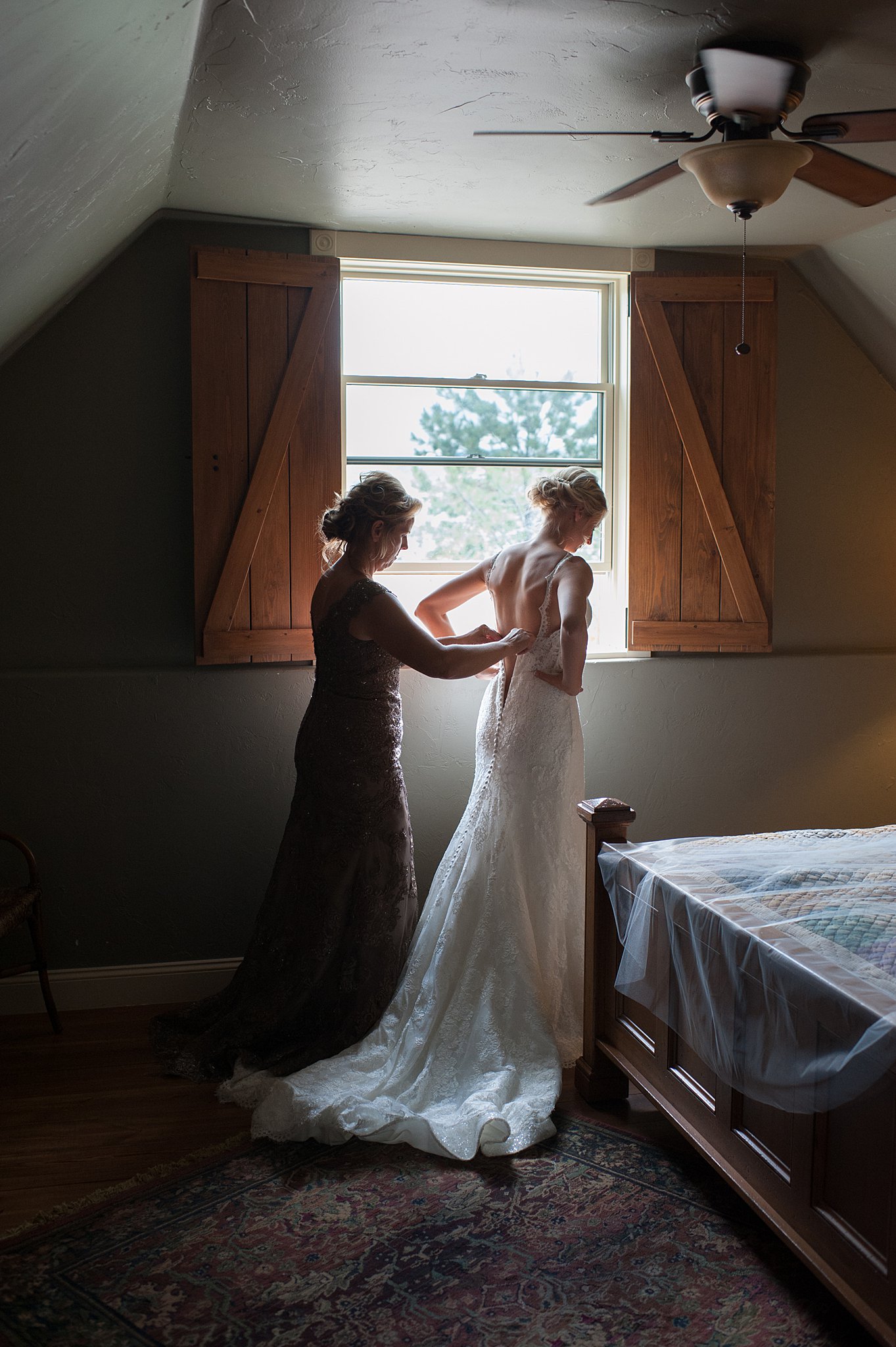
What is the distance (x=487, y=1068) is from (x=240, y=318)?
103 inches

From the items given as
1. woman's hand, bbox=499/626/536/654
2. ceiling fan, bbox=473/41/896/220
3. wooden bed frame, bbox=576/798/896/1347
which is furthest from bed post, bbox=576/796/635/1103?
ceiling fan, bbox=473/41/896/220

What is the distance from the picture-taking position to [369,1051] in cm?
308

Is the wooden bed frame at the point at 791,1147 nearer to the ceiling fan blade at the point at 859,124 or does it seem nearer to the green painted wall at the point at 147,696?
the green painted wall at the point at 147,696

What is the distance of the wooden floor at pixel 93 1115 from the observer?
105 inches

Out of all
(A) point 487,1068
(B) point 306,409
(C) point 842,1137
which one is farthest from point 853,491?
(C) point 842,1137

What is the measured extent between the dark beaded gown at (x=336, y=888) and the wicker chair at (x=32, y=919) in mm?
501

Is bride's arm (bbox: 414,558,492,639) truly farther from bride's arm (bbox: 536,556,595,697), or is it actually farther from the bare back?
bride's arm (bbox: 536,556,595,697)

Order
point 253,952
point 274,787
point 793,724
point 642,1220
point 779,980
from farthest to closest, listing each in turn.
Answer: point 793,724, point 274,787, point 253,952, point 642,1220, point 779,980

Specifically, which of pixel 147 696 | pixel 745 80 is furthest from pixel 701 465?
pixel 147 696

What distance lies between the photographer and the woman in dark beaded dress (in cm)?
324

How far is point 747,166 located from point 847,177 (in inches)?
14.6

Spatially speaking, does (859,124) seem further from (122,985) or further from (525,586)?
(122,985)

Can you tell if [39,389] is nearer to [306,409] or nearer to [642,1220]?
[306,409]

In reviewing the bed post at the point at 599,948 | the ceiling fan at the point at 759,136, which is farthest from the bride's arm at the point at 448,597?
the ceiling fan at the point at 759,136
